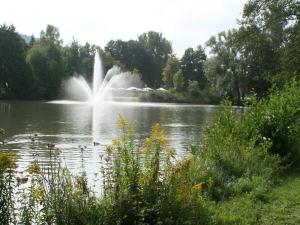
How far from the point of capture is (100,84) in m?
82.5

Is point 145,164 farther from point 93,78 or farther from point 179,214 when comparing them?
point 93,78

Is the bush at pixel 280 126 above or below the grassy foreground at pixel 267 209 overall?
above

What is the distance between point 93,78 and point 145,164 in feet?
275

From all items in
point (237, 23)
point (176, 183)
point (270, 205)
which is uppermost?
point (237, 23)

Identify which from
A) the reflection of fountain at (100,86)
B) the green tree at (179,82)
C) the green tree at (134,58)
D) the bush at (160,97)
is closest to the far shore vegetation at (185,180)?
the reflection of fountain at (100,86)

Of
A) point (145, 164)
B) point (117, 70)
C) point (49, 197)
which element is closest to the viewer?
point (49, 197)

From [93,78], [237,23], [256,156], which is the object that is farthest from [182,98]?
[256,156]

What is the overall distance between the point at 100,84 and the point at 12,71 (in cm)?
1672

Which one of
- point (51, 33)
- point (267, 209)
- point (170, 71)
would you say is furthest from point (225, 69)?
point (267, 209)

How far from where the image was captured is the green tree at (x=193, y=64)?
102688 mm

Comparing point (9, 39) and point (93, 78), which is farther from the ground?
point (9, 39)

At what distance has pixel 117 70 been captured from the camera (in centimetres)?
9862

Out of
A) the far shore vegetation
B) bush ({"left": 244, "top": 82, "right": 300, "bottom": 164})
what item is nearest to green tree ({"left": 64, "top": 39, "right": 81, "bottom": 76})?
the far shore vegetation

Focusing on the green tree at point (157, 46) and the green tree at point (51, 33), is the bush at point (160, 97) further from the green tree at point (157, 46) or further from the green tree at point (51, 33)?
the green tree at point (157, 46)
